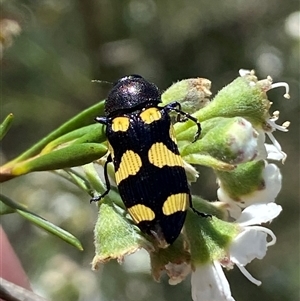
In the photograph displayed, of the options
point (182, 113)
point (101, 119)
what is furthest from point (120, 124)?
point (182, 113)

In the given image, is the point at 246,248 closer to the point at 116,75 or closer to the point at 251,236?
the point at 251,236

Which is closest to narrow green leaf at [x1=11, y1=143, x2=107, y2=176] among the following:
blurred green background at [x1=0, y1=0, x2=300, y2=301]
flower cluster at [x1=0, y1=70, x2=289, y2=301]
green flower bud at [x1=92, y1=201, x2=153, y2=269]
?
flower cluster at [x1=0, y1=70, x2=289, y2=301]

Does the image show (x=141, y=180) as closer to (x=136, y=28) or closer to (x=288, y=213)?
(x=136, y=28)

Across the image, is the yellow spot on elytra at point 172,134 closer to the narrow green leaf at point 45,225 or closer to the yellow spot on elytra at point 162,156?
the yellow spot on elytra at point 162,156

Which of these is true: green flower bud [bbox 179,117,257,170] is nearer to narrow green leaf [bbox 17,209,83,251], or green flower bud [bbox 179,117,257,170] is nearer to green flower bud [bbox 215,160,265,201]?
green flower bud [bbox 215,160,265,201]

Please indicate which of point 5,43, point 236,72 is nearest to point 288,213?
point 236,72

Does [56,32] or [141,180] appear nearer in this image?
[141,180]
